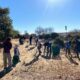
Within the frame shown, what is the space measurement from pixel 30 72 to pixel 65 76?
225cm

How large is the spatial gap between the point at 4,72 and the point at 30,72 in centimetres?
150

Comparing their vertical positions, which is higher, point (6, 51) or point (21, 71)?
point (6, 51)

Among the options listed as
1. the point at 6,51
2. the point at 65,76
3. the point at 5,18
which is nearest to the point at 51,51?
the point at 6,51

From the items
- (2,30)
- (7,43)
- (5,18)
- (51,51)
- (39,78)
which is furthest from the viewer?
(5,18)

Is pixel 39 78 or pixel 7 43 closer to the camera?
pixel 39 78

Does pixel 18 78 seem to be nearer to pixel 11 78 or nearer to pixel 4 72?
pixel 11 78

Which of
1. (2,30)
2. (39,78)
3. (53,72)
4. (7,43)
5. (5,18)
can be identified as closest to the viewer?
(39,78)

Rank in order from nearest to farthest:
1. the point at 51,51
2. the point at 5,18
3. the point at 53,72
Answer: the point at 53,72, the point at 51,51, the point at 5,18

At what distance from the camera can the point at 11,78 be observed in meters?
12.7

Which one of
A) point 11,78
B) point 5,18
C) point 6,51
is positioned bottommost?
point 11,78

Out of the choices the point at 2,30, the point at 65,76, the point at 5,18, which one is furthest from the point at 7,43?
the point at 5,18

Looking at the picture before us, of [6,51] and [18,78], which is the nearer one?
[18,78]

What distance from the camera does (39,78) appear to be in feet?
40.6

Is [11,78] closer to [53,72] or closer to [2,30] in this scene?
[53,72]
